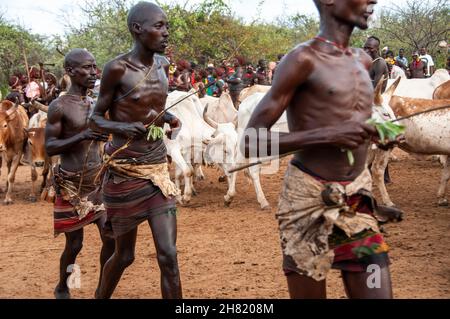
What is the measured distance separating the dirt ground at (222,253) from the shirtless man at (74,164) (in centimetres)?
69

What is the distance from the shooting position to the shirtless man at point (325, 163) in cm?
294

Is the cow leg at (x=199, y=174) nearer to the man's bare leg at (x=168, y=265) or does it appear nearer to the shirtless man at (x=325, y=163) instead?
the man's bare leg at (x=168, y=265)

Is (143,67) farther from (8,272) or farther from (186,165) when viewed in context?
(186,165)

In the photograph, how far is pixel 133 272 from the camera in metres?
6.45

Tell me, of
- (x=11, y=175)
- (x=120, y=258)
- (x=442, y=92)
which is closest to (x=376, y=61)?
(x=442, y=92)

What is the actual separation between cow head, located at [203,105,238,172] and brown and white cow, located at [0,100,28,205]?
3554mm

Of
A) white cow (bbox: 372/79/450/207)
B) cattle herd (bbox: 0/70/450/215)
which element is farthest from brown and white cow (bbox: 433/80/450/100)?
white cow (bbox: 372/79/450/207)

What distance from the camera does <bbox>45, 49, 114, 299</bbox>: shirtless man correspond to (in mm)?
5332

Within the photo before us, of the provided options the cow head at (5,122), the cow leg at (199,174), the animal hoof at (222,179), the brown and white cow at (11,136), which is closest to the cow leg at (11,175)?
the brown and white cow at (11,136)

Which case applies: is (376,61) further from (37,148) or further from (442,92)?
(37,148)

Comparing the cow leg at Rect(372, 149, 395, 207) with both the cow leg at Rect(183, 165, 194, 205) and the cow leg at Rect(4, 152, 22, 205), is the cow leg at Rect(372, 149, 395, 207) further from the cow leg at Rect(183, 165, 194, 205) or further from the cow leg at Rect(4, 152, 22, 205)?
the cow leg at Rect(4, 152, 22, 205)
